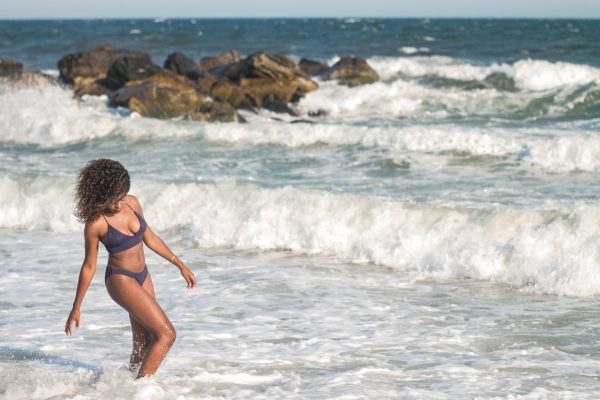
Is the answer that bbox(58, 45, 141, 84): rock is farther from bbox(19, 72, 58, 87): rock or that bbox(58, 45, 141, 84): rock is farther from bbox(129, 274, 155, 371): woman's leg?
bbox(129, 274, 155, 371): woman's leg

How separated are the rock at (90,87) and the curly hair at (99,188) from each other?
23134 mm

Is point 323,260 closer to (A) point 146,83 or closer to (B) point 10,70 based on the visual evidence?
(A) point 146,83

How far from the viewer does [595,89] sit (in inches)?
965

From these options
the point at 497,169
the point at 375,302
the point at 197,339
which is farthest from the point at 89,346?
the point at 497,169

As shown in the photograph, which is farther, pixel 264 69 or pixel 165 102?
pixel 264 69

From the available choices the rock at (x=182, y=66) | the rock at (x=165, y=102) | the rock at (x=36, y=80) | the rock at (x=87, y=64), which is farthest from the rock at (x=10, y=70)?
the rock at (x=165, y=102)

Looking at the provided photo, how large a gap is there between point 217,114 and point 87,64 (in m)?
11.8

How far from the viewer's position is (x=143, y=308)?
5.50 m

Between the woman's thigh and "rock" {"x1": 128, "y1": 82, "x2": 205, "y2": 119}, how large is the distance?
1736 centimetres

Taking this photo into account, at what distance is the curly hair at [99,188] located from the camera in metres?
5.31

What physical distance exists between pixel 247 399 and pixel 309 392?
0.43 metres

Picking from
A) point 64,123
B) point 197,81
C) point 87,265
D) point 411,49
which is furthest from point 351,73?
point 87,265

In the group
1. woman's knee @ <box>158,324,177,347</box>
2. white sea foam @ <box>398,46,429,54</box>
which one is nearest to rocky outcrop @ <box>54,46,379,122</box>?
woman's knee @ <box>158,324,177,347</box>

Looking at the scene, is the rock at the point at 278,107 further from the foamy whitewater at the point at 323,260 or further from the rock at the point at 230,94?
the foamy whitewater at the point at 323,260
